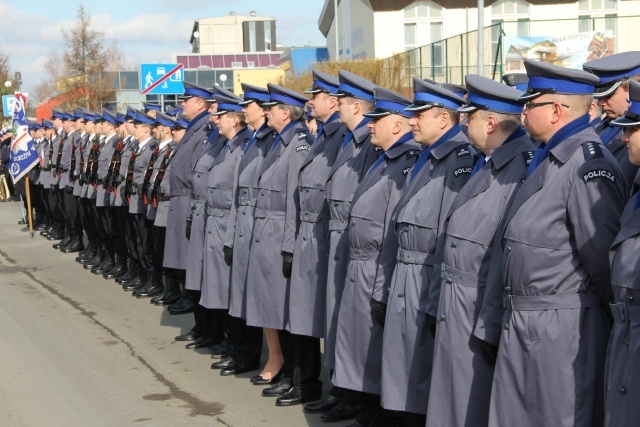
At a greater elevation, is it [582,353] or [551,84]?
[551,84]

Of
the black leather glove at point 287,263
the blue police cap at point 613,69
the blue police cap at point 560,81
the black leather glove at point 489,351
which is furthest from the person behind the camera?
the black leather glove at point 287,263

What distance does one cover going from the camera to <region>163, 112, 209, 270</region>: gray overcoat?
32.4 feet

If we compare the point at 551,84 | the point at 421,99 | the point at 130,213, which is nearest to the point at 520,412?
the point at 551,84

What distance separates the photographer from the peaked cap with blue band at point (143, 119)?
1205 centimetres

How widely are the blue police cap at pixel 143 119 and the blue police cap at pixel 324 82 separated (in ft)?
17.6

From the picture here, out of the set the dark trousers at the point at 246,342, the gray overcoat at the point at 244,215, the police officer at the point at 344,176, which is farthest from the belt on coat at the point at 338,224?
the dark trousers at the point at 246,342

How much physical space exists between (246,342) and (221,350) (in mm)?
644

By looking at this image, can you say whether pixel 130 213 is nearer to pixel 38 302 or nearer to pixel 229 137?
pixel 38 302

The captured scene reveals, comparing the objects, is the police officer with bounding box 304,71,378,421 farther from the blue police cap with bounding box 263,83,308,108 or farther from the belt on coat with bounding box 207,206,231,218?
the belt on coat with bounding box 207,206,231,218

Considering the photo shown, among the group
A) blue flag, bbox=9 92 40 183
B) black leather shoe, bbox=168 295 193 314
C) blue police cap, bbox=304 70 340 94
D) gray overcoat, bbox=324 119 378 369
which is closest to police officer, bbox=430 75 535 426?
gray overcoat, bbox=324 119 378 369

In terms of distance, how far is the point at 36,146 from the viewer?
64.5ft

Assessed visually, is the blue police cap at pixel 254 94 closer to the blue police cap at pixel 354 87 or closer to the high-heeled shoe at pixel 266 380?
the blue police cap at pixel 354 87

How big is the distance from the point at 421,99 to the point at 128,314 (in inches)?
250

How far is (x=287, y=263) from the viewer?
7027 millimetres
